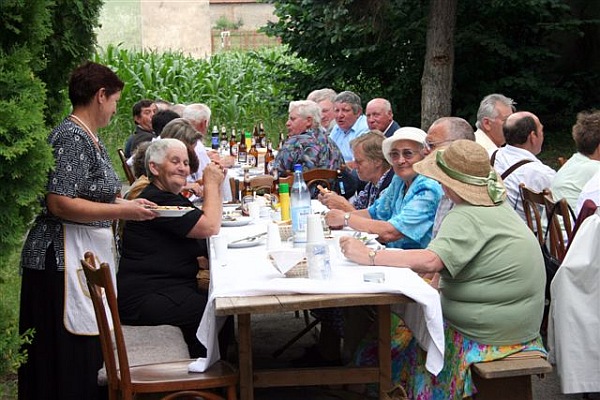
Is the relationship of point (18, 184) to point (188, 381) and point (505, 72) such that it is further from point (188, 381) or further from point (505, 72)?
point (505, 72)

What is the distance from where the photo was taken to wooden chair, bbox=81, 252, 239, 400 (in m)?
4.11

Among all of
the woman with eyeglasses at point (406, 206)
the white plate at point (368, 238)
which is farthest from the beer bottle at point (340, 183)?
the white plate at point (368, 238)

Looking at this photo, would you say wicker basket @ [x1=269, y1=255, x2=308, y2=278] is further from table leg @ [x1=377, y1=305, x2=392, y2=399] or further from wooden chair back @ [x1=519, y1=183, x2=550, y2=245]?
wooden chair back @ [x1=519, y1=183, x2=550, y2=245]

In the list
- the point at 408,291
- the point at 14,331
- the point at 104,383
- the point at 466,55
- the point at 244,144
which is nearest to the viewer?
the point at 14,331

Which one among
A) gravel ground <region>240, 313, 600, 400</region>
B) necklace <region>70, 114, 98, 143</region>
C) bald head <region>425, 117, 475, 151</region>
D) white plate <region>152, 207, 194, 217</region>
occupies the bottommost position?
gravel ground <region>240, 313, 600, 400</region>

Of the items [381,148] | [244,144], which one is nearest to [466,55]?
[244,144]

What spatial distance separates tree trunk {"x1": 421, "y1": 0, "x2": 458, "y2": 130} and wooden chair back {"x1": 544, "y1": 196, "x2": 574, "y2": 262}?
859 cm

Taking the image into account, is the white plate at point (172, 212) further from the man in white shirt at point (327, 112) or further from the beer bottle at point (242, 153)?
the man in white shirt at point (327, 112)

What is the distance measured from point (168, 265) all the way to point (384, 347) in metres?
1.46

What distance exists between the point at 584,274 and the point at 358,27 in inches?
399

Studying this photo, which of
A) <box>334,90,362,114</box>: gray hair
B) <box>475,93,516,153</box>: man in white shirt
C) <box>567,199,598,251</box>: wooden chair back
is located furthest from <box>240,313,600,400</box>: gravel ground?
<box>334,90,362,114</box>: gray hair

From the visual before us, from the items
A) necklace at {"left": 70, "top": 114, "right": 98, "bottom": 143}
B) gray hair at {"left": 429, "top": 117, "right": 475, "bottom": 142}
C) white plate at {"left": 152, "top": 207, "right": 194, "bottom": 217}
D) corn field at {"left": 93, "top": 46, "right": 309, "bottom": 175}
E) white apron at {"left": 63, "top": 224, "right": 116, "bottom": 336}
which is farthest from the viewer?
corn field at {"left": 93, "top": 46, "right": 309, "bottom": 175}

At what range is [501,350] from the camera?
172 inches

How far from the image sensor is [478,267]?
434 cm
